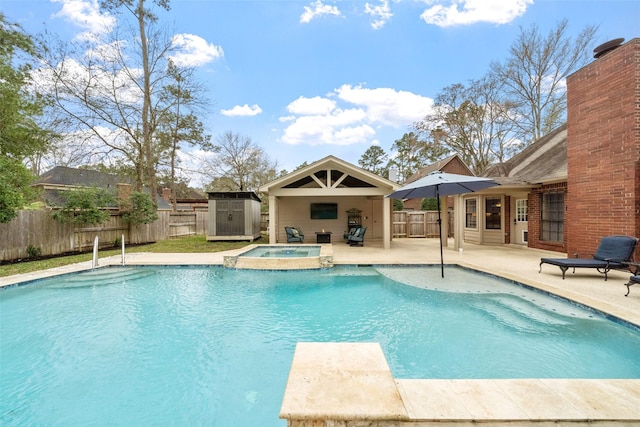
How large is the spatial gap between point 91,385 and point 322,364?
114 inches

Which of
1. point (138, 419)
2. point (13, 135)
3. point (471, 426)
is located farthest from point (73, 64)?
point (471, 426)

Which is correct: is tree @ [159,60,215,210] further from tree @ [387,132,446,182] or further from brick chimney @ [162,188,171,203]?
tree @ [387,132,446,182]

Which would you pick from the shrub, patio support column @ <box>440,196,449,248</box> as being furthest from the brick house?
the shrub

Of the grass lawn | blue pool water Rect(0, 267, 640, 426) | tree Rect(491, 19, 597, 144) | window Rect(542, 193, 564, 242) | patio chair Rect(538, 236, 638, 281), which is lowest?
blue pool water Rect(0, 267, 640, 426)

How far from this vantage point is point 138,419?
8.48 feet

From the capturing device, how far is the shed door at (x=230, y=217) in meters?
14.4

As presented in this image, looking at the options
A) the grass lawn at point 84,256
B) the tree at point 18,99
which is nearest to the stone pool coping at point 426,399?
the grass lawn at point 84,256

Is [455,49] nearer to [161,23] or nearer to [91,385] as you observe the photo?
[161,23]

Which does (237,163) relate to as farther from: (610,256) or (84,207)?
(610,256)

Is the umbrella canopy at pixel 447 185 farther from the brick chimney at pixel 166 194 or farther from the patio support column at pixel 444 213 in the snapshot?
the brick chimney at pixel 166 194

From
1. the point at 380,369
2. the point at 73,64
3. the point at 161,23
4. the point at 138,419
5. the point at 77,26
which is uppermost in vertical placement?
the point at 161,23

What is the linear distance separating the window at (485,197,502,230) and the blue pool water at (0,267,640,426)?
23.8ft

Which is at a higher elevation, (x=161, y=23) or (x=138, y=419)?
(x=161, y=23)

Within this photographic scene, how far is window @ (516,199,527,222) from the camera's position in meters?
11.7
